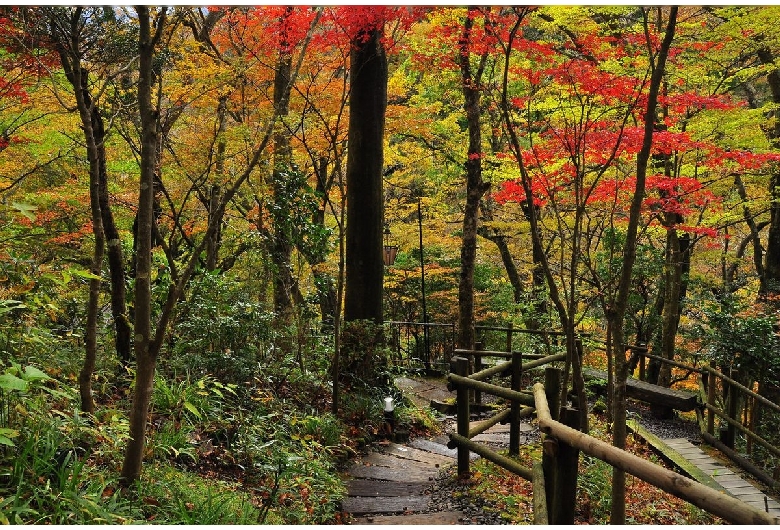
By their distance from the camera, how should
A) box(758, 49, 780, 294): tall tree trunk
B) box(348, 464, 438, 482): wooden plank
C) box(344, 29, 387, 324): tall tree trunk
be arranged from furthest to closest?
box(758, 49, 780, 294): tall tree trunk → box(344, 29, 387, 324): tall tree trunk → box(348, 464, 438, 482): wooden plank

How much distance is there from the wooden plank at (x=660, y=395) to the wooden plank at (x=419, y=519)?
6.28 metres

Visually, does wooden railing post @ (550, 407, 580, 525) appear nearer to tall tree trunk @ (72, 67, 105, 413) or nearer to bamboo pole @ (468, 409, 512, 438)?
bamboo pole @ (468, 409, 512, 438)

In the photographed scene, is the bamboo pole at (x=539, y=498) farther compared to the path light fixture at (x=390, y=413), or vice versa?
the path light fixture at (x=390, y=413)

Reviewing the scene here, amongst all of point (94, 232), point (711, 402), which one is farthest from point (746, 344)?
point (94, 232)

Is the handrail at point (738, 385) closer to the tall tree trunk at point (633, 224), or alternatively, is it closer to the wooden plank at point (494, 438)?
the wooden plank at point (494, 438)

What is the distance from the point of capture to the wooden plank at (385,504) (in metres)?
4.49

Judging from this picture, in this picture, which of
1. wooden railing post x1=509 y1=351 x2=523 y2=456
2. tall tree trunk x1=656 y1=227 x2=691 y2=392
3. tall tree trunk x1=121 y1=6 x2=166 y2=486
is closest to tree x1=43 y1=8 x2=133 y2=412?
tall tree trunk x1=121 y1=6 x2=166 y2=486

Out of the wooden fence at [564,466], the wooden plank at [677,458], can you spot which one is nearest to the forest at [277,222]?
the wooden fence at [564,466]

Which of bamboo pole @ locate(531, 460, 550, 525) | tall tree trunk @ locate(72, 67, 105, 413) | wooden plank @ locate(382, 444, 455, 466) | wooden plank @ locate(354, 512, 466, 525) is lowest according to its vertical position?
wooden plank @ locate(382, 444, 455, 466)

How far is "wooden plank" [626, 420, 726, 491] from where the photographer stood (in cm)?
682

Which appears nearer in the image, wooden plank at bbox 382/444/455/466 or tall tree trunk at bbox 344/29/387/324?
Result: wooden plank at bbox 382/444/455/466

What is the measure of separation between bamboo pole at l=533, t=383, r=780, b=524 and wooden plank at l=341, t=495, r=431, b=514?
237 cm

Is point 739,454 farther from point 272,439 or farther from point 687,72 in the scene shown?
point 272,439

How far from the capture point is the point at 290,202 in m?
6.87
